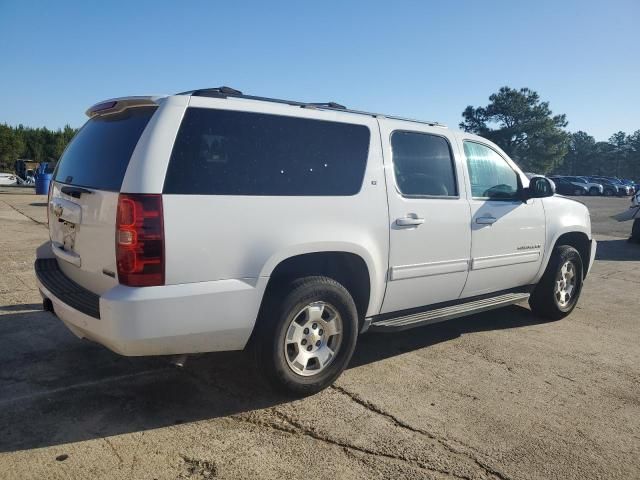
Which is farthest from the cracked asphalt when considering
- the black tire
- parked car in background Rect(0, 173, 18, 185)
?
parked car in background Rect(0, 173, 18, 185)

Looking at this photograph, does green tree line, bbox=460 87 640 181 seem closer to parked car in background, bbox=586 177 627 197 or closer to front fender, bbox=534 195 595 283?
parked car in background, bbox=586 177 627 197

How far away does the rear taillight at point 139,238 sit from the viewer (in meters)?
2.79

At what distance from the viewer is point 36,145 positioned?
177 ft

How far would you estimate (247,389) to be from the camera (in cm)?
362

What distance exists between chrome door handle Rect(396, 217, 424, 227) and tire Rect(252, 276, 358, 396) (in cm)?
69

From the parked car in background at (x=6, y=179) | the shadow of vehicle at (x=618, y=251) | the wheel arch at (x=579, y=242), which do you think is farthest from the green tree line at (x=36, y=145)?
the wheel arch at (x=579, y=242)

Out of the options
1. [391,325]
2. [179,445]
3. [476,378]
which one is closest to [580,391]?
[476,378]

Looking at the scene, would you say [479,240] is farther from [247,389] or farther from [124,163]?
[124,163]

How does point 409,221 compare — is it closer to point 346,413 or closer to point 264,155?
point 264,155

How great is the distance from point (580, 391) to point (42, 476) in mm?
3501

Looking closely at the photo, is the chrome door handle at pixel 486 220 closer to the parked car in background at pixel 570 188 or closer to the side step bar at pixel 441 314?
the side step bar at pixel 441 314

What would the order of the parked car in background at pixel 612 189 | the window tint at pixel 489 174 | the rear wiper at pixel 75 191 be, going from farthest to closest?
1. the parked car in background at pixel 612 189
2. the window tint at pixel 489 174
3. the rear wiper at pixel 75 191

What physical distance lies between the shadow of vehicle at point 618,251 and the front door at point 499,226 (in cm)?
634

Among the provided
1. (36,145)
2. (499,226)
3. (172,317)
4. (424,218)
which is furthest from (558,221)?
(36,145)
